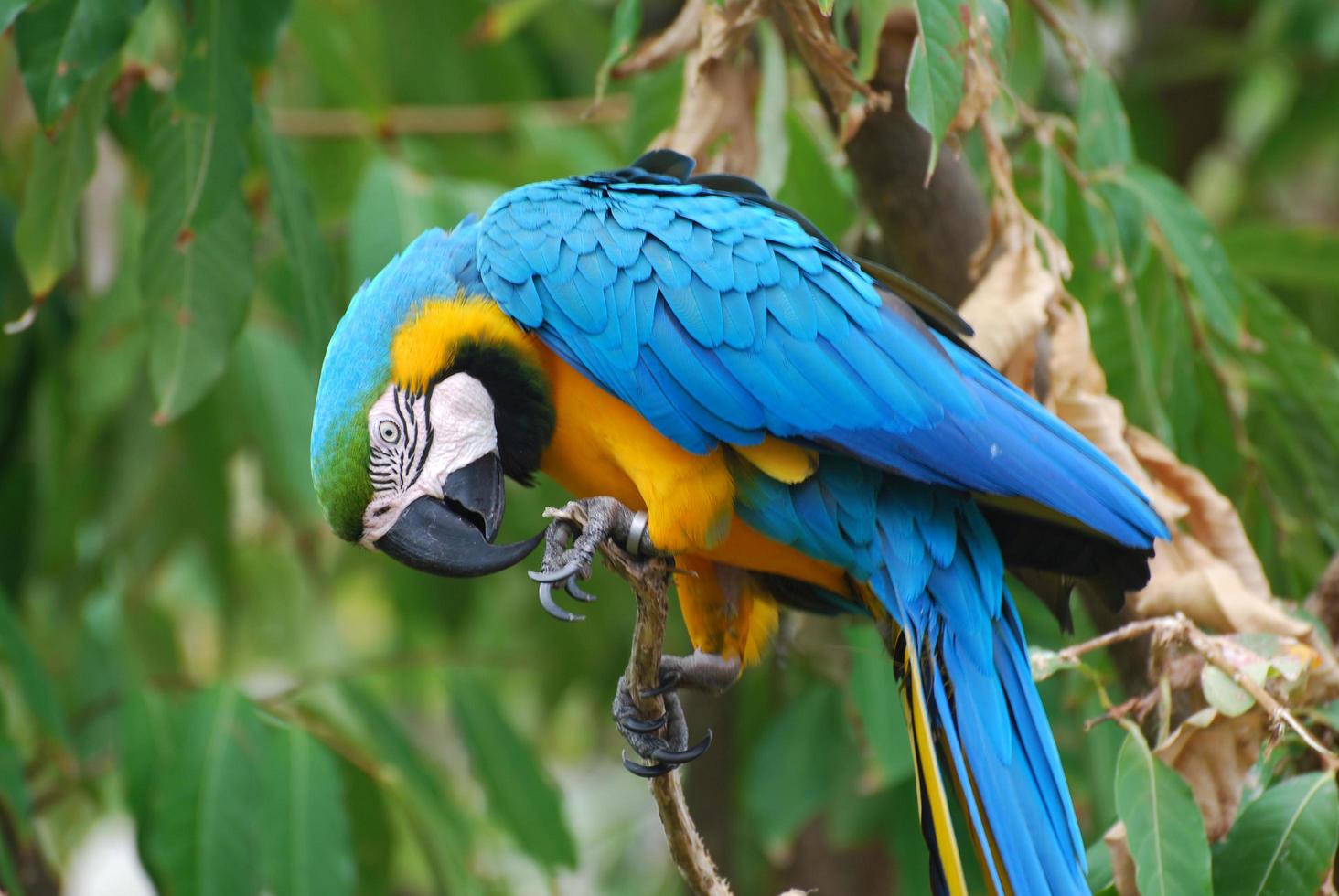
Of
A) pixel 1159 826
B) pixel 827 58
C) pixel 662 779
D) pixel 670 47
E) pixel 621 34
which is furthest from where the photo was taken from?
pixel 670 47

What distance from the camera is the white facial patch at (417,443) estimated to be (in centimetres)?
198

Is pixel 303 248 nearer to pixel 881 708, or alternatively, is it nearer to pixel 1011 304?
pixel 1011 304

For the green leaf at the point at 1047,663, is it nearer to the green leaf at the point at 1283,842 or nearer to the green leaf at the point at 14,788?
the green leaf at the point at 1283,842

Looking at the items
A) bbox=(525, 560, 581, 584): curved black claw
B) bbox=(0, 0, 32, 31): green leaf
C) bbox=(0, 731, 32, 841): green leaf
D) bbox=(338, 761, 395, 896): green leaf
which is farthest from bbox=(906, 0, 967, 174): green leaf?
bbox=(0, 731, 32, 841): green leaf

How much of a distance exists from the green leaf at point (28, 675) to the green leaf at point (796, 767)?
1368 mm

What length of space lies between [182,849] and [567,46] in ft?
7.74

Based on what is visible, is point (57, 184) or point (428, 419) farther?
point (57, 184)

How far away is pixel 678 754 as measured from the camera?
6.56 ft

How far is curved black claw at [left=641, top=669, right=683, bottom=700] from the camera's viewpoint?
2.00 m

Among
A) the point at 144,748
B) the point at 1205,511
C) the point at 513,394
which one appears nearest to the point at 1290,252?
the point at 1205,511

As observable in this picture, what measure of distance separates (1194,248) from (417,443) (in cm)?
133

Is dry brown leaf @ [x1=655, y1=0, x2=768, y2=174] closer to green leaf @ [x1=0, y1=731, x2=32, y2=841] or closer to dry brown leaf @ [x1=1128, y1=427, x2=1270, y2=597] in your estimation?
dry brown leaf @ [x1=1128, y1=427, x2=1270, y2=597]

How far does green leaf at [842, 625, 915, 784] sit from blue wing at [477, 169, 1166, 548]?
0.77 metres

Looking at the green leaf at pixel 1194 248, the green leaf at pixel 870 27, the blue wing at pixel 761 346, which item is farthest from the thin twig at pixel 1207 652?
the green leaf at pixel 870 27
